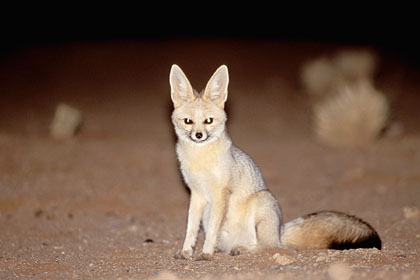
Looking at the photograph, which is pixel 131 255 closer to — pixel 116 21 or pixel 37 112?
pixel 37 112

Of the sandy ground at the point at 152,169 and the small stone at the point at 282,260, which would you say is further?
the sandy ground at the point at 152,169

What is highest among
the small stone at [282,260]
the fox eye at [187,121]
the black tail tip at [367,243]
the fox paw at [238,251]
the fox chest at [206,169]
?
the fox eye at [187,121]

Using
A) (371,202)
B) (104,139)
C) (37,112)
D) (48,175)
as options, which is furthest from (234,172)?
(37,112)

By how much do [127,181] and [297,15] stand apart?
79.0 feet

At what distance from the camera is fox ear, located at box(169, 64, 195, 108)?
5.64 m

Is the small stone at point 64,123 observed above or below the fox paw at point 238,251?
above

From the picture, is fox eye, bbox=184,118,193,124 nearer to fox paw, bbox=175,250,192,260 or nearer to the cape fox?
the cape fox

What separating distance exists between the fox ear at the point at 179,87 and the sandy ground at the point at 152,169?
1.68 metres

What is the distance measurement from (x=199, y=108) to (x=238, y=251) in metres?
1.55

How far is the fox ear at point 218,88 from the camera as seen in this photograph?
222 inches

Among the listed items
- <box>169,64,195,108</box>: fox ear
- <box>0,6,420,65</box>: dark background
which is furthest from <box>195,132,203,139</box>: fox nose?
<box>0,6,420,65</box>: dark background

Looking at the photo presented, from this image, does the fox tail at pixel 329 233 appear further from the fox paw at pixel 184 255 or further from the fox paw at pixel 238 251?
the fox paw at pixel 184 255

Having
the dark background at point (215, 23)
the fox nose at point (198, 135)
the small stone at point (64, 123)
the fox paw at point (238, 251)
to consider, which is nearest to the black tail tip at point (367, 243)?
the fox paw at point (238, 251)

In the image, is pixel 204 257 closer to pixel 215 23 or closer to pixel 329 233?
pixel 329 233
